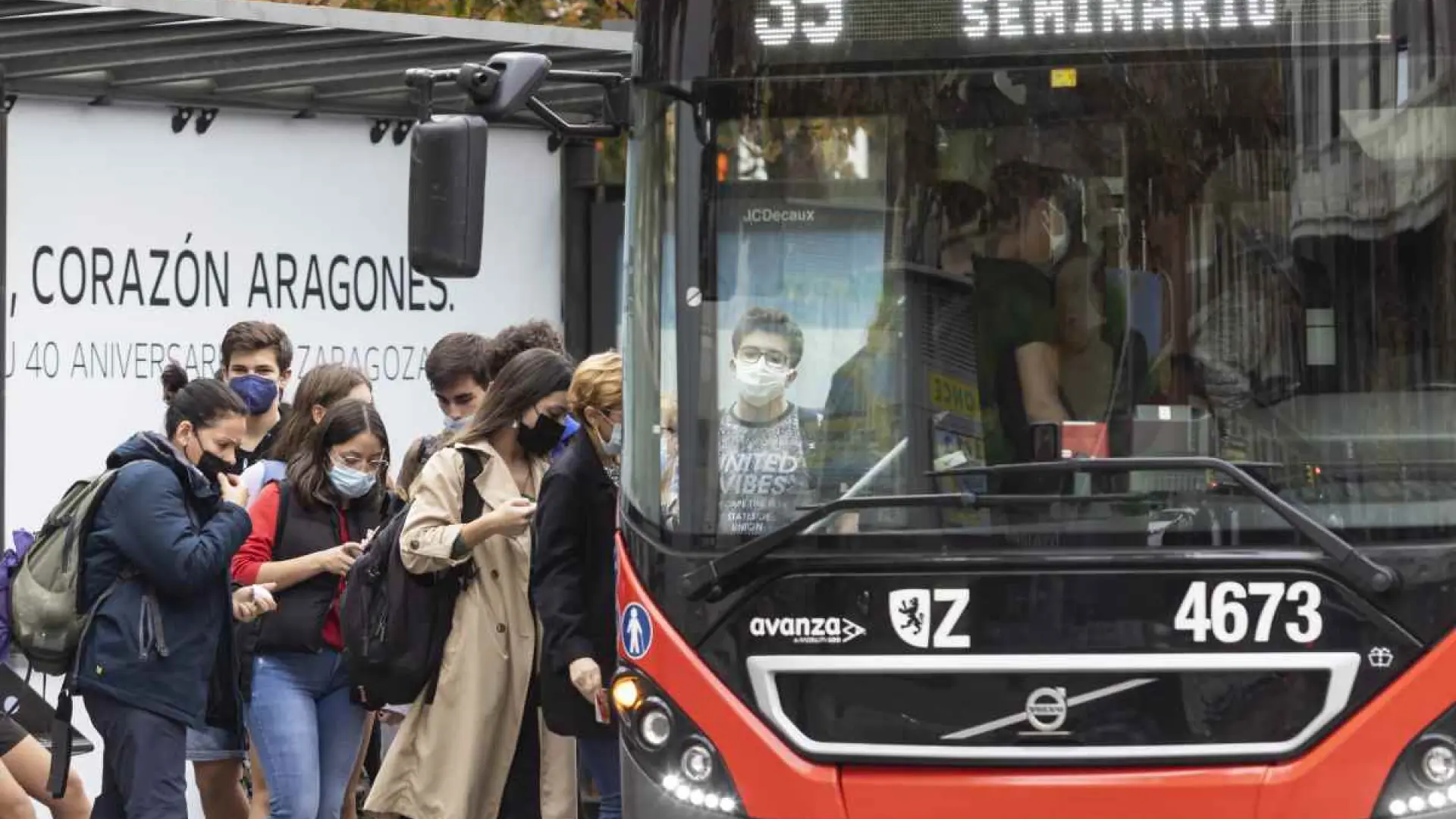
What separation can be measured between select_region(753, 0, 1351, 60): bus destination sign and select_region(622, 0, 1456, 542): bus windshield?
1cm

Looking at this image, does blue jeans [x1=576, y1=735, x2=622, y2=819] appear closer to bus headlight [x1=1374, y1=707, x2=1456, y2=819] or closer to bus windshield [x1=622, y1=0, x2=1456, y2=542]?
bus windshield [x1=622, y1=0, x2=1456, y2=542]

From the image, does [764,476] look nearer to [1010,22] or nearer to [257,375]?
[1010,22]

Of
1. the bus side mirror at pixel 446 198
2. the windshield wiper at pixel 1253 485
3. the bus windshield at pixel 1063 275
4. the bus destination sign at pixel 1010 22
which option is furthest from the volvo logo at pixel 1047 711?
the bus side mirror at pixel 446 198

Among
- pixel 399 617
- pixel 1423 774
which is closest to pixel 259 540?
pixel 399 617

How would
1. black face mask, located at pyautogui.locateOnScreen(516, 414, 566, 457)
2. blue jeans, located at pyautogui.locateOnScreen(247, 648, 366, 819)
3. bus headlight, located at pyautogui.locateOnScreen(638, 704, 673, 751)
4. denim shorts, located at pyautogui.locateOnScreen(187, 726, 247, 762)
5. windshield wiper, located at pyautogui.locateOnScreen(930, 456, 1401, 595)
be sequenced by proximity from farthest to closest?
denim shorts, located at pyautogui.locateOnScreen(187, 726, 247, 762) → blue jeans, located at pyautogui.locateOnScreen(247, 648, 366, 819) → black face mask, located at pyautogui.locateOnScreen(516, 414, 566, 457) → bus headlight, located at pyautogui.locateOnScreen(638, 704, 673, 751) → windshield wiper, located at pyautogui.locateOnScreen(930, 456, 1401, 595)

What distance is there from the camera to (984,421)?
620cm

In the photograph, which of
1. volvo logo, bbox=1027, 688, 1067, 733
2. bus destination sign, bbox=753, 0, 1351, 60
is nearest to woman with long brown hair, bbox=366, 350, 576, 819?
bus destination sign, bbox=753, 0, 1351, 60

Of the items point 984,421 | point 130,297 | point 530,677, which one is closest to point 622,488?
point 984,421

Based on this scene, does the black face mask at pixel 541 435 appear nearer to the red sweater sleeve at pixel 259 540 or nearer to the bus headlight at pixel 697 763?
the red sweater sleeve at pixel 259 540

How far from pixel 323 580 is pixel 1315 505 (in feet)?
12.8

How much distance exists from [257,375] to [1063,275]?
427 centimetres

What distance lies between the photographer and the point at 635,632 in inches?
257

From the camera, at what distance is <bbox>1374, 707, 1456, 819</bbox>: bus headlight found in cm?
595

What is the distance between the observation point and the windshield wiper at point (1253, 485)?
→ 5.95m
